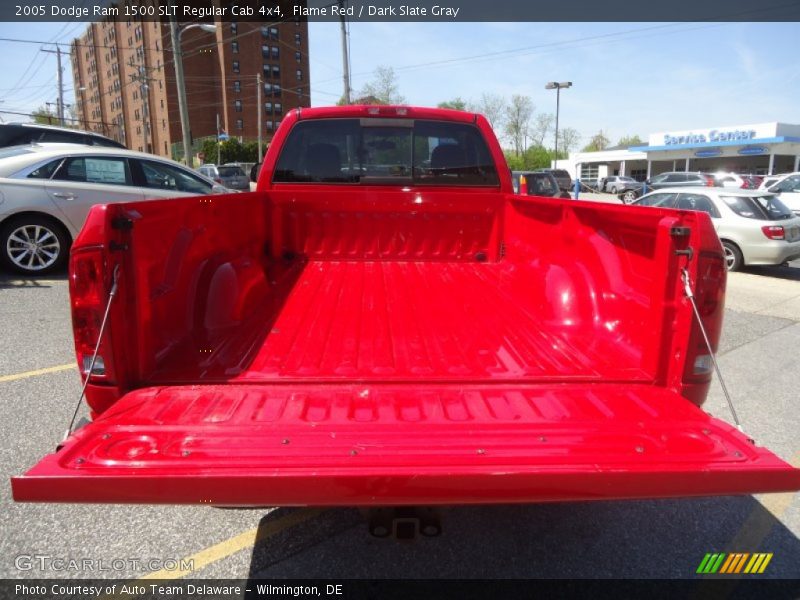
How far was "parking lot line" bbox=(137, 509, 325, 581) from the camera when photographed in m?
2.44

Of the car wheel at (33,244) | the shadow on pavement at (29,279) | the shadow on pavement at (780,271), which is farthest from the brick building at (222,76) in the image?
the shadow on pavement at (780,271)

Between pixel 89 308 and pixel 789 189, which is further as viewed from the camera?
pixel 789 189

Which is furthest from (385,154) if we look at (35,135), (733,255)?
(35,135)

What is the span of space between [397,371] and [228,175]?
1171 inches

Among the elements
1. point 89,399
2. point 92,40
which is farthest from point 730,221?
point 92,40

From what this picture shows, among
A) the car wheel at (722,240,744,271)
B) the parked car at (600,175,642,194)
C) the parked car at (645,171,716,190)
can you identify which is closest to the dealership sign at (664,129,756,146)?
the parked car at (600,175,642,194)

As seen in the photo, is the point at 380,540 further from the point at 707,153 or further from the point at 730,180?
the point at 707,153

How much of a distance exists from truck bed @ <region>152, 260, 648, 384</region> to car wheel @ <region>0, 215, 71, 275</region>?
18.9ft

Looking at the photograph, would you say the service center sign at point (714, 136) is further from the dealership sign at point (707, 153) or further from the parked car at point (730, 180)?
the parked car at point (730, 180)

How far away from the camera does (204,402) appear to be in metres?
2.06

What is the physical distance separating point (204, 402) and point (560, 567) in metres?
1.75

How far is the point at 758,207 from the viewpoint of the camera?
10.8 metres

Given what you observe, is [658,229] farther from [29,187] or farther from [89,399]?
[29,187]

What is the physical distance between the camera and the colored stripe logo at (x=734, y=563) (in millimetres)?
2537
